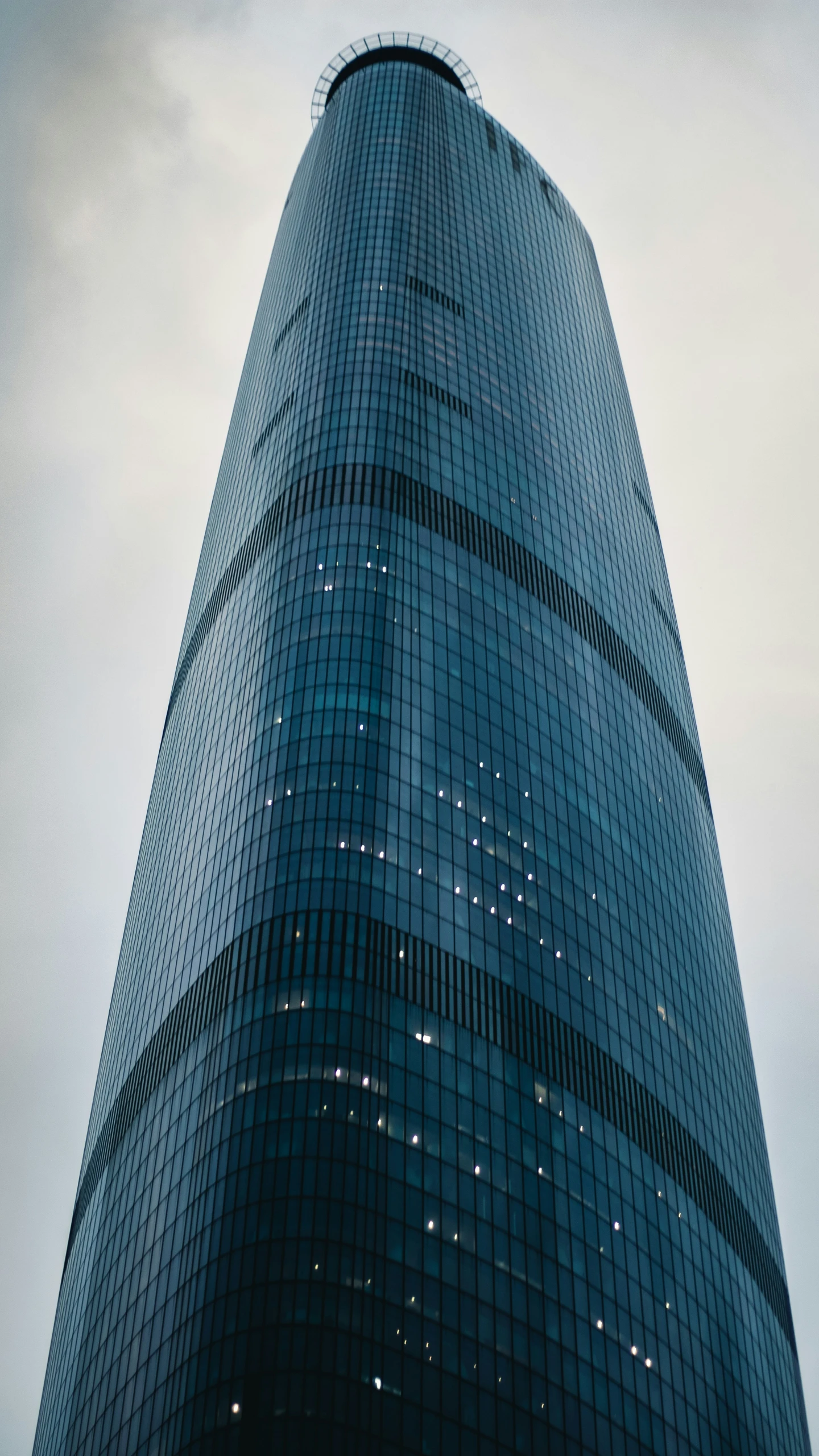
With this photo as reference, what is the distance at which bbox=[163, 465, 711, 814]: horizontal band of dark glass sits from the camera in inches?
4112

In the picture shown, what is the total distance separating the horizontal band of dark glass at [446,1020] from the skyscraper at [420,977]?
253 mm

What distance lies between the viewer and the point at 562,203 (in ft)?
567

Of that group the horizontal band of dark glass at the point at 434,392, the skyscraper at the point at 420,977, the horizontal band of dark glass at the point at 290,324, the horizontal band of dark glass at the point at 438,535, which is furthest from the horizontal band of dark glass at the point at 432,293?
the horizontal band of dark glass at the point at 438,535

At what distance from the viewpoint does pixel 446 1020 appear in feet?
258

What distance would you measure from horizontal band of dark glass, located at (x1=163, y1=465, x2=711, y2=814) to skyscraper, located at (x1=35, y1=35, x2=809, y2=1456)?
1.14 ft

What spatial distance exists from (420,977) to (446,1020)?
2517 mm

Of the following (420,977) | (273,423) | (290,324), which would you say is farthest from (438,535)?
(420,977)

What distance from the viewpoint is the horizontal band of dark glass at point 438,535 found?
343ft

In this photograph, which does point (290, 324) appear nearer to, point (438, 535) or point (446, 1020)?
point (438, 535)

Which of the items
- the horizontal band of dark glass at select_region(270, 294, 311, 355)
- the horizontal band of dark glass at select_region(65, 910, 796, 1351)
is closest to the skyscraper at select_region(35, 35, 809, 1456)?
the horizontal band of dark glass at select_region(65, 910, 796, 1351)

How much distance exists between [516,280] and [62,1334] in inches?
3829

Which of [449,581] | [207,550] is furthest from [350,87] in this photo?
[449,581]

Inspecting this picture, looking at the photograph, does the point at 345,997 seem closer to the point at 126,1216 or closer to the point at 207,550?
the point at 126,1216

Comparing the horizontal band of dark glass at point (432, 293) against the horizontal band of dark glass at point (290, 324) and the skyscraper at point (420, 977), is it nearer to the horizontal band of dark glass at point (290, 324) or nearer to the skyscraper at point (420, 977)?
the skyscraper at point (420, 977)
